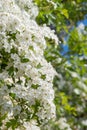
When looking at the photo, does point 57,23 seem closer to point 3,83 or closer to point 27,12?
point 27,12

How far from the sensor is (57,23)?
7199 mm

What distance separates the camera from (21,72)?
16.0 ft

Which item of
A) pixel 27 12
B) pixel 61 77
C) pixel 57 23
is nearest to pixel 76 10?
Answer: pixel 57 23

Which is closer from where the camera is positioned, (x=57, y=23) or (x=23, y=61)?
(x=23, y=61)

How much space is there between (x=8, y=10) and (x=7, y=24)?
0.59 ft

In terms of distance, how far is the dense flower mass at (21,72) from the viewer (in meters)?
4.82

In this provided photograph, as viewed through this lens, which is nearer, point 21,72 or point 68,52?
point 21,72

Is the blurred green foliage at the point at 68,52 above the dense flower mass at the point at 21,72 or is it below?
above

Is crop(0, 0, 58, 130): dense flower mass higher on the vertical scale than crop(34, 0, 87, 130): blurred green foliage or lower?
lower

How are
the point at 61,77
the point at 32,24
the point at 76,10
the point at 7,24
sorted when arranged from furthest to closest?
the point at 61,77
the point at 76,10
the point at 32,24
the point at 7,24

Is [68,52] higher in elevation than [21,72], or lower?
higher

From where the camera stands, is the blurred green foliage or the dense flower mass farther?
the blurred green foliage

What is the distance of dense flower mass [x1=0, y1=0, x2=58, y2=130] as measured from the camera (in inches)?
190

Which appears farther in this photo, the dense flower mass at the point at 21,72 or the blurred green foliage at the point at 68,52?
the blurred green foliage at the point at 68,52
